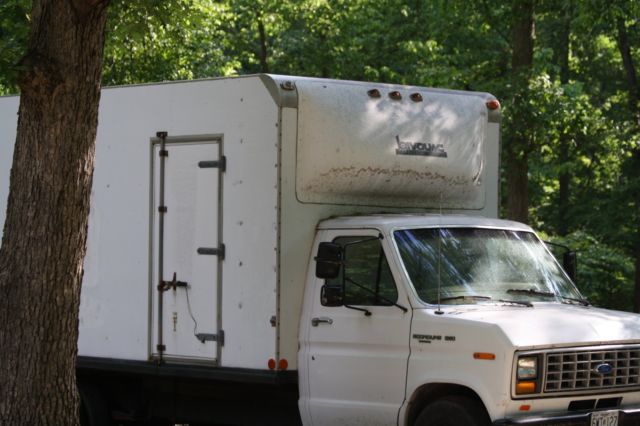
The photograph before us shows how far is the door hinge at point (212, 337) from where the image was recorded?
9719 millimetres

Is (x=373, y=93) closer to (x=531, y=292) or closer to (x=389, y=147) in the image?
(x=389, y=147)

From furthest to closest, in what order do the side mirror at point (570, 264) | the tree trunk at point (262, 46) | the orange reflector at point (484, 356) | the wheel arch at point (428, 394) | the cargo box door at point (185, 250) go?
the tree trunk at point (262, 46) < the side mirror at point (570, 264) < the cargo box door at point (185, 250) < the wheel arch at point (428, 394) < the orange reflector at point (484, 356)

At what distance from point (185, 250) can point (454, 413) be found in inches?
122

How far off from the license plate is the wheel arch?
2.62ft

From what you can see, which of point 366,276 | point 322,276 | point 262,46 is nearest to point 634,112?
point 262,46

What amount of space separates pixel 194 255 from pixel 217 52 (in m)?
15.1

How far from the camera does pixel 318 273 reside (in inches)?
348

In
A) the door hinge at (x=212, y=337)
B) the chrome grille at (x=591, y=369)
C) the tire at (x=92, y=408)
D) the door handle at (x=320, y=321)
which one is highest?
the door handle at (x=320, y=321)

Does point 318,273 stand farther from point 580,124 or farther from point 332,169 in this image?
point 580,124

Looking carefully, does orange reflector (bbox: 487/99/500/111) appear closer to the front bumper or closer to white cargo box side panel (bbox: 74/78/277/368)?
white cargo box side panel (bbox: 74/78/277/368)

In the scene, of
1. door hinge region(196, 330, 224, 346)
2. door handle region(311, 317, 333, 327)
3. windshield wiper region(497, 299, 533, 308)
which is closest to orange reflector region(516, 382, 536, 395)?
windshield wiper region(497, 299, 533, 308)

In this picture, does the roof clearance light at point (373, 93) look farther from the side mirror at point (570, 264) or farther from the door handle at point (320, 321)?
the side mirror at point (570, 264)

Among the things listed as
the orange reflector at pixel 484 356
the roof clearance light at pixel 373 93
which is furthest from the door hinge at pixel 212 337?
the orange reflector at pixel 484 356

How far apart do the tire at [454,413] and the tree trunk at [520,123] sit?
1160 cm
